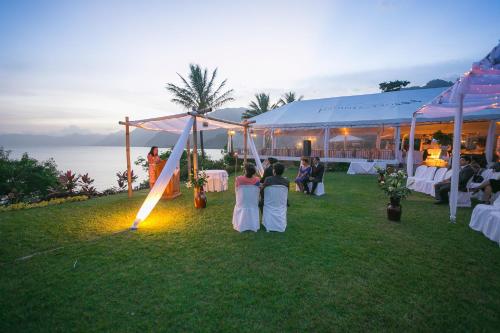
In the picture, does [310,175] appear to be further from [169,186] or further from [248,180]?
[169,186]

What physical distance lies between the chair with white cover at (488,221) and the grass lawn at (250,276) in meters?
0.17

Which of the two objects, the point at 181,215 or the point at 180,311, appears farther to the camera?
the point at 181,215

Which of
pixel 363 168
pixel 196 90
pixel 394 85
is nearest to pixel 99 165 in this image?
pixel 196 90

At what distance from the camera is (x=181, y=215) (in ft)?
19.6

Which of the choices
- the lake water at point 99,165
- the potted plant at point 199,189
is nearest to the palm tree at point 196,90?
the lake water at point 99,165

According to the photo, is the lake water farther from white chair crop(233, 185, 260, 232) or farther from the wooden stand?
white chair crop(233, 185, 260, 232)

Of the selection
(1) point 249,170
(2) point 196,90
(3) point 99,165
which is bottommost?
(3) point 99,165

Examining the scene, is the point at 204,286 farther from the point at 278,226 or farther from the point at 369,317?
the point at 278,226

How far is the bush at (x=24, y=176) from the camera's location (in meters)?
9.63

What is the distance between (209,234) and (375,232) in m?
3.30

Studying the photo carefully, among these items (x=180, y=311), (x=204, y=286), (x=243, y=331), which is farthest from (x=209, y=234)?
(x=243, y=331)

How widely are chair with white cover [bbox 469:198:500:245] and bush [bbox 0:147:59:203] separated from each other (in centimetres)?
1301

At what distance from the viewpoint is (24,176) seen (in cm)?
1020

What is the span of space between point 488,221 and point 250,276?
4.58 meters
